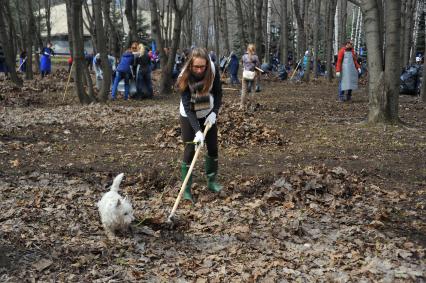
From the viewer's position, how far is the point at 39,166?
740cm

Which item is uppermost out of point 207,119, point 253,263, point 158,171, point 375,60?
point 375,60

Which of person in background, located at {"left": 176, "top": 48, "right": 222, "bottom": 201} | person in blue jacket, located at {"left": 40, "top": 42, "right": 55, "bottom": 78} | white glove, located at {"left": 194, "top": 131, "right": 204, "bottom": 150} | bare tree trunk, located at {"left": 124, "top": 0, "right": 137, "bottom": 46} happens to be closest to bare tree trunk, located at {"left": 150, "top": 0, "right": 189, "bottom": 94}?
bare tree trunk, located at {"left": 124, "top": 0, "right": 137, "bottom": 46}

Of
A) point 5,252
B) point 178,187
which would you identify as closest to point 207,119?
point 178,187

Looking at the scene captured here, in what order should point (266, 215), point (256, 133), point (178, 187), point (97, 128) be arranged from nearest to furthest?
point (266, 215) → point (178, 187) → point (256, 133) → point (97, 128)

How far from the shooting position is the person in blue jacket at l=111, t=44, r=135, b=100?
50.8 feet

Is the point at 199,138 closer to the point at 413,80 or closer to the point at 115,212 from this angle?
the point at 115,212

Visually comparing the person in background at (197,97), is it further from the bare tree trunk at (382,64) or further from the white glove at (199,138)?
the bare tree trunk at (382,64)

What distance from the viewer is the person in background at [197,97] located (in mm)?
5379

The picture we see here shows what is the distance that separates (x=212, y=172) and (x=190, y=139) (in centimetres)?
61

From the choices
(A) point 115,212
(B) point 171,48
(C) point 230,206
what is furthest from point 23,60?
(A) point 115,212

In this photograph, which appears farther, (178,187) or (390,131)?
(390,131)

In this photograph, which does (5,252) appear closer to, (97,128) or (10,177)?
(10,177)

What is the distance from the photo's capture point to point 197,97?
216 inches

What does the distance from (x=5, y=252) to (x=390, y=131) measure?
293 inches
